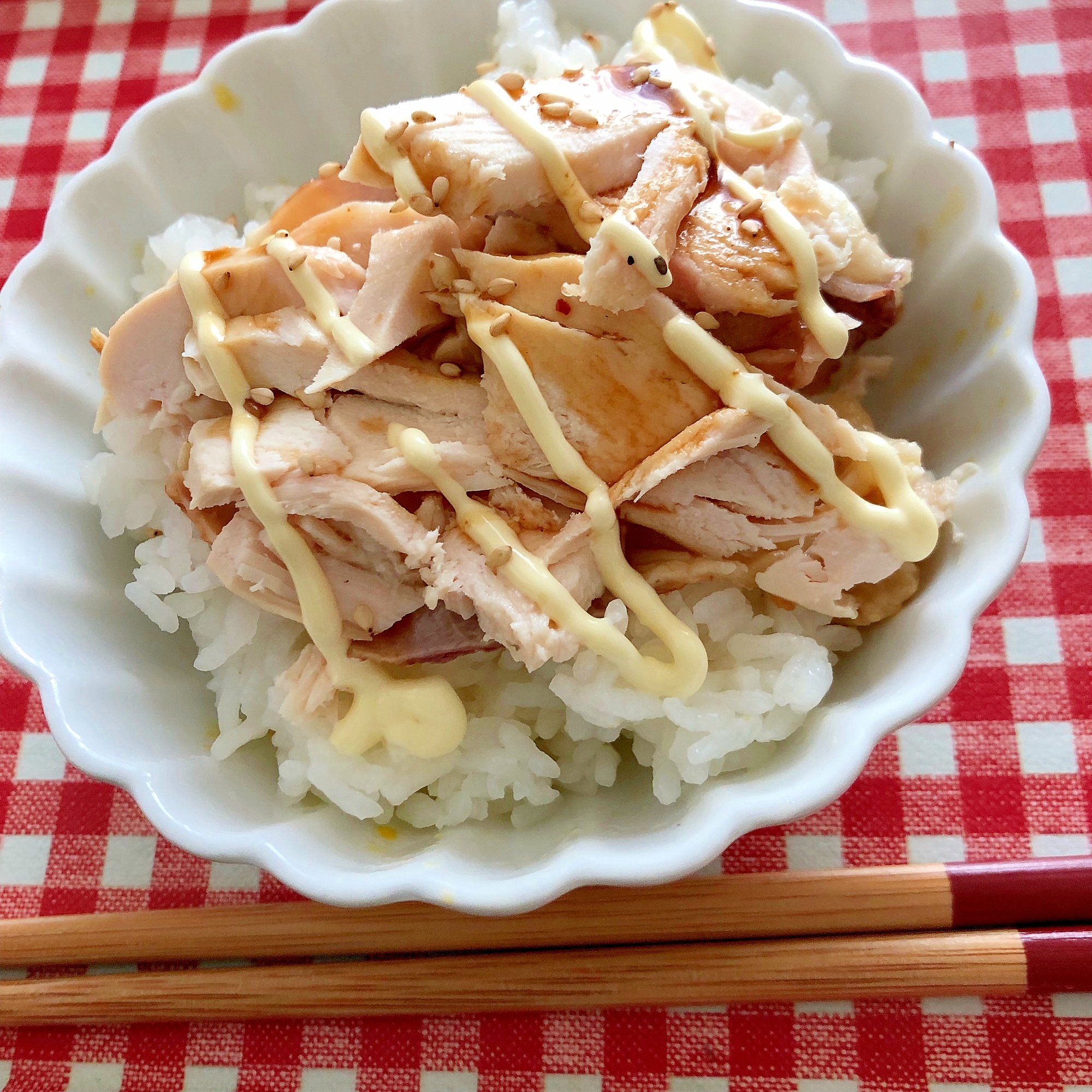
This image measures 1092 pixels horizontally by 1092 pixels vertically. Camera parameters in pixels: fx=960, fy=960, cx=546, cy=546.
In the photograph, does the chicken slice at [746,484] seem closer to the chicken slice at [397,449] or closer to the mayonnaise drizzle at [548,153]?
the chicken slice at [397,449]

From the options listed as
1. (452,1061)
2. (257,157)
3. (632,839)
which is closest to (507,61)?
(257,157)

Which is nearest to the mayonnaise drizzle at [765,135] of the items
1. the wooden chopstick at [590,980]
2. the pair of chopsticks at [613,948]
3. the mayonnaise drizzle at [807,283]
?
the mayonnaise drizzle at [807,283]

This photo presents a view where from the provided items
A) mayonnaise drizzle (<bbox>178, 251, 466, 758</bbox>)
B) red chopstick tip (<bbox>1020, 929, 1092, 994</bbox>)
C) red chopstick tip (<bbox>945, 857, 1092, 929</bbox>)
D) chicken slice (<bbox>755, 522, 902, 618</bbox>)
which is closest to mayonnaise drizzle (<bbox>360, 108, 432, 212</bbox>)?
mayonnaise drizzle (<bbox>178, 251, 466, 758</bbox>)

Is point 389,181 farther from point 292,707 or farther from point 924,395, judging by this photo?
point 924,395

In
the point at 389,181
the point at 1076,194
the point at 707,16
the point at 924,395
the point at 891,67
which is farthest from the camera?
the point at 891,67

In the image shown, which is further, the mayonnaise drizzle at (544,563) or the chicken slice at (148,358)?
the chicken slice at (148,358)

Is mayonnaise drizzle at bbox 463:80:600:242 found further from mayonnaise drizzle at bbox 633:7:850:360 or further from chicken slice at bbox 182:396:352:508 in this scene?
chicken slice at bbox 182:396:352:508
